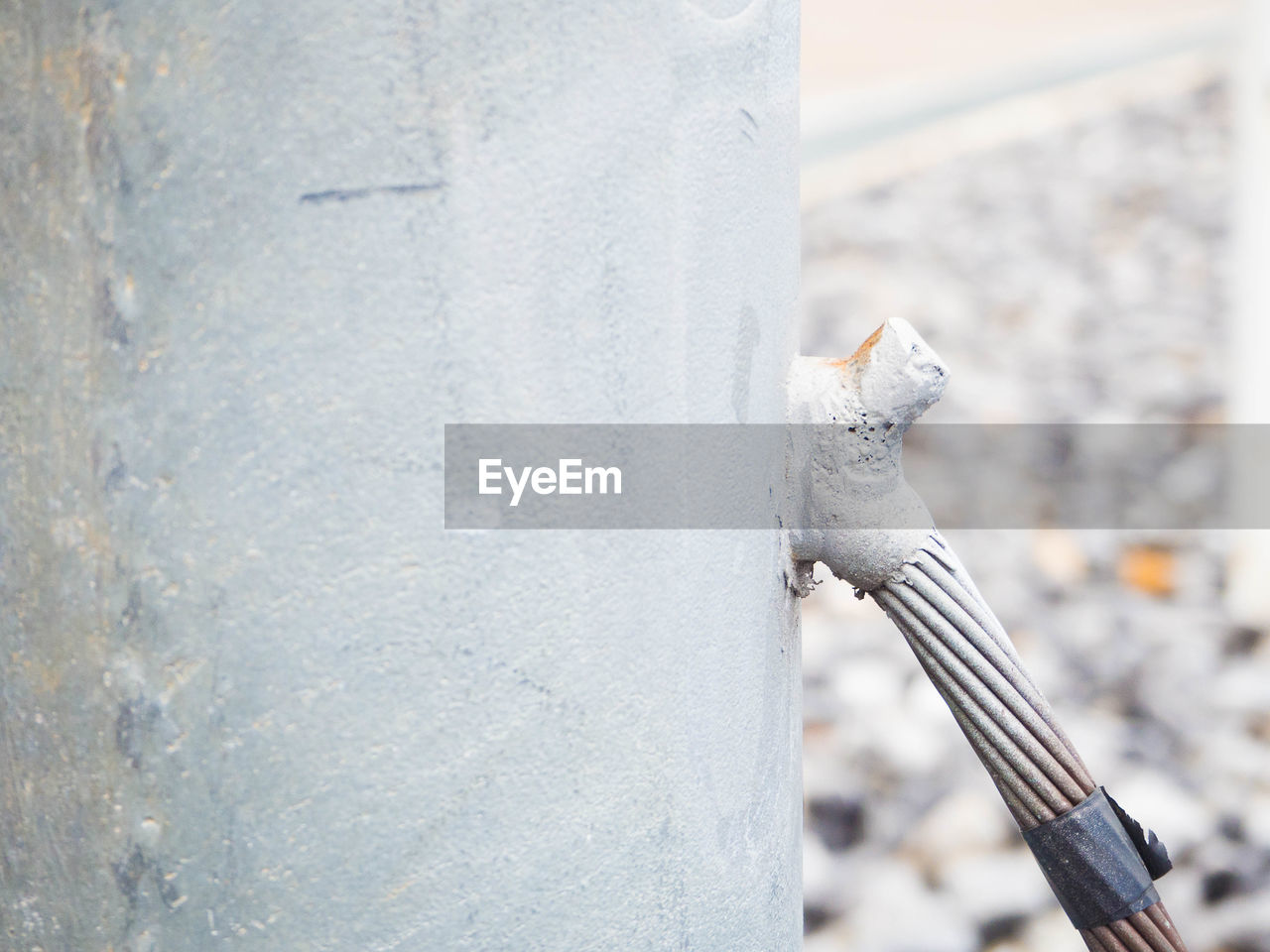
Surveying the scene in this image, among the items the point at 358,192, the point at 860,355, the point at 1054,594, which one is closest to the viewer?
the point at 358,192

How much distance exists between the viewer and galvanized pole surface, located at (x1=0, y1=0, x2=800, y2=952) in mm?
386

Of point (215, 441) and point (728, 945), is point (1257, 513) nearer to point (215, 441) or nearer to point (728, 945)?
point (728, 945)

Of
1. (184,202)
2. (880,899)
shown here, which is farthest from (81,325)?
(880,899)

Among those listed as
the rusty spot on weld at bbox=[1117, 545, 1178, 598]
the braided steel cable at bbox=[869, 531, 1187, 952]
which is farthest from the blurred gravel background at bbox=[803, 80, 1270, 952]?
the braided steel cable at bbox=[869, 531, 1187, 952]

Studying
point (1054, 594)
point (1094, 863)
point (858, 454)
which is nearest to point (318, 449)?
point (858, 454)

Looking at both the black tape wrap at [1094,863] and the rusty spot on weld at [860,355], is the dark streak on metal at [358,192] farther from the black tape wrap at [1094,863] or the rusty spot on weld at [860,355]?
the black tape wrap at [1094,863]

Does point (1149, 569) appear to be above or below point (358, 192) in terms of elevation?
below

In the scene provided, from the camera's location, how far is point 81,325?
399mm

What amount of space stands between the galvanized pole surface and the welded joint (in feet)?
0.36

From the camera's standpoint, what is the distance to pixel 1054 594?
2.64m

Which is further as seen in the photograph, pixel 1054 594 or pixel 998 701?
pixel 1054 594

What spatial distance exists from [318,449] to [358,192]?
0.09 metres

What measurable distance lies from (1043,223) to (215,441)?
12.4 ft

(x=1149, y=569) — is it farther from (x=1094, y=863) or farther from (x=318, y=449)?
(x=318, y=449)
